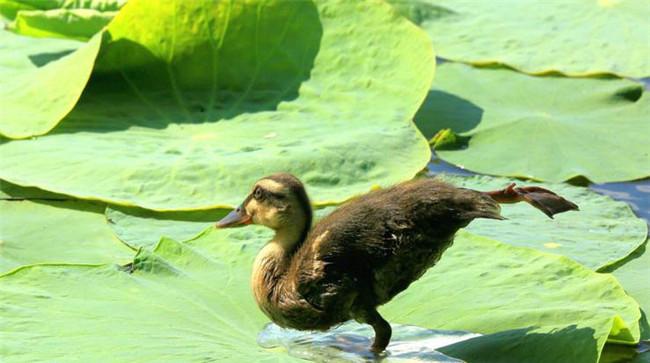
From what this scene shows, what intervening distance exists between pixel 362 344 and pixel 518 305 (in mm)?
464

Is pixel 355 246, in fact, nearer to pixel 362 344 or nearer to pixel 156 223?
pixel 362 344

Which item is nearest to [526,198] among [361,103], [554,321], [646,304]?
[554,321]

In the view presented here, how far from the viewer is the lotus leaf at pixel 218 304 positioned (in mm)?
3248

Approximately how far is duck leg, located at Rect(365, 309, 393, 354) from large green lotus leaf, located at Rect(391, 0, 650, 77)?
269 cm

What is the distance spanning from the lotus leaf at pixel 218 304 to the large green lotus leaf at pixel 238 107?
557mm

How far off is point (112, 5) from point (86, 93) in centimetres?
82

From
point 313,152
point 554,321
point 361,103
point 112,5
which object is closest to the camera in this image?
point 554,321

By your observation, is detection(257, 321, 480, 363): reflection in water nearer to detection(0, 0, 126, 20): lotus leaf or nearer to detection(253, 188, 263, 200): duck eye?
detection(253, 188, 263, 200): duck eye

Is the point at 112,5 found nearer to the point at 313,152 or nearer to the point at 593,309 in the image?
the point at 313,152

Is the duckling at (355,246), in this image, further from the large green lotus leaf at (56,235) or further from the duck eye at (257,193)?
the large green lotus leaf at (56,235)

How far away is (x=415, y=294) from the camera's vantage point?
3.65 m

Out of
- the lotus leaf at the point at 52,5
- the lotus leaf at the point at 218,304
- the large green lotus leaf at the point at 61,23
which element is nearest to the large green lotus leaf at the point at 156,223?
the lotus leaf at the point at 218,304

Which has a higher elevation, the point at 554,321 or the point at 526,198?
the point at 526,198

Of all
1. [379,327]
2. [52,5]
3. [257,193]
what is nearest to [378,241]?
[379,327]
